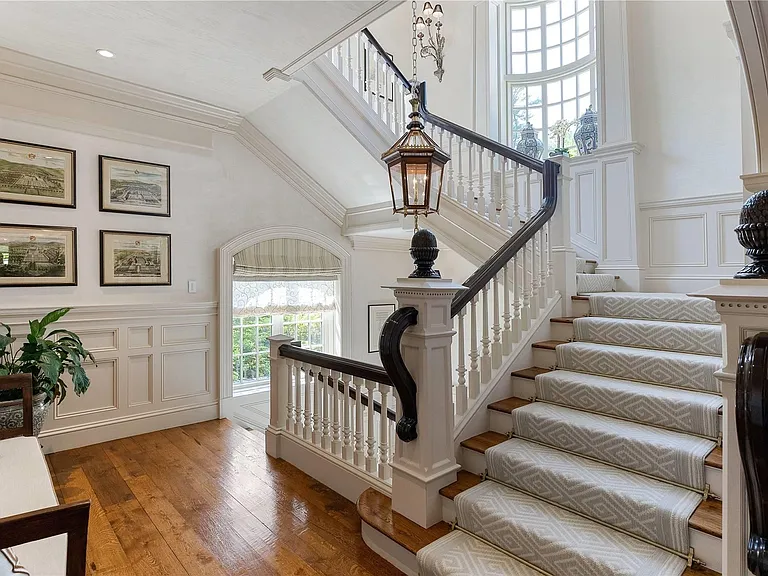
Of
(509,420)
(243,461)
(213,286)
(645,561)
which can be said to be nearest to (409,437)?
(509,420)

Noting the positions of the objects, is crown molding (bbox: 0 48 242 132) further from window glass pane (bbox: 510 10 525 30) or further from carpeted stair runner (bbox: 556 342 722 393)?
carpeted stair runner (bbox: 556 342 722 393)

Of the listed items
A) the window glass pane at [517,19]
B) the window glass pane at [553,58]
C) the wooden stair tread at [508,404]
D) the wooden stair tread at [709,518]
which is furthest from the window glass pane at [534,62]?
the wooden stair tread at [709,518]

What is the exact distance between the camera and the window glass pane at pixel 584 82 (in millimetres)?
4705

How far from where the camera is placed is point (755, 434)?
80 centimetres

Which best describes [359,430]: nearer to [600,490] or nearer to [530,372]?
[530,372]

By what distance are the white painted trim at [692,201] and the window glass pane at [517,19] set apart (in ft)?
9.28

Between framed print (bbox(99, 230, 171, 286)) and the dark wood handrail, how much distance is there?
13.5 feet

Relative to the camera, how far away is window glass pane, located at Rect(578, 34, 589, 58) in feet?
15.4

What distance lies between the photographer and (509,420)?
231 cm

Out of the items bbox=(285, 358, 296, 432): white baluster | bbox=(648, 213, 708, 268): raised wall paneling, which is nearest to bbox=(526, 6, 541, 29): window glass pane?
bbox=(648, 213, 708, 268): raised wall paneling

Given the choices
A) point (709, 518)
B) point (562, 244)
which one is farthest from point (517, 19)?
point (709, 518)

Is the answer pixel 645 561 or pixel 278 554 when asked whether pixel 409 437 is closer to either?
pixel 278 554

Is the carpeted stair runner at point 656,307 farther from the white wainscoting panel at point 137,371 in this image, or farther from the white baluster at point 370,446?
the white wainscoting panel at point 137,371

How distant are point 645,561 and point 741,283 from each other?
1074 millimetres
